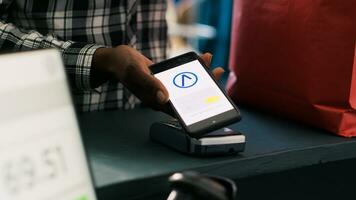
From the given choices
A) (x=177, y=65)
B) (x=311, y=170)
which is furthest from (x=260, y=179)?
(x=177, y=65)

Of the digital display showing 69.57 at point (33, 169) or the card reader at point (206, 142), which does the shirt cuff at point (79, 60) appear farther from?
the digital display showing 69.57 at point (33, 169)

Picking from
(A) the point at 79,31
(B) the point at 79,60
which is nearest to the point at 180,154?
(B) the point at 79,60

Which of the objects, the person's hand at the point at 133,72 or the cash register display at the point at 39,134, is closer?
the cash register display at the point at 39,134

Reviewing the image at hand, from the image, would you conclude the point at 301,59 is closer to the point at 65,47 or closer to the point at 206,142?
the point at 206,142

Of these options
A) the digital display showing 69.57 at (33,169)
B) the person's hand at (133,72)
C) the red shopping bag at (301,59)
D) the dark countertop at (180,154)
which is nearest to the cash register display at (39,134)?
the digital display showing 69.57 at (33,169)

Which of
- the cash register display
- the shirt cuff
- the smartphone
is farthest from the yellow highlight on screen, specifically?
the cash register display

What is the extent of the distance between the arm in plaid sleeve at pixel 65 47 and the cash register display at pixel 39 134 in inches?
12.5

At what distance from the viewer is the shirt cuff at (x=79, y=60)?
81cm

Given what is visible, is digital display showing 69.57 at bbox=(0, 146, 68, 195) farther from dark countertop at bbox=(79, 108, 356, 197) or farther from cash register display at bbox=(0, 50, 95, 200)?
dark countertop at bbox=(79, 108, 356, 197)

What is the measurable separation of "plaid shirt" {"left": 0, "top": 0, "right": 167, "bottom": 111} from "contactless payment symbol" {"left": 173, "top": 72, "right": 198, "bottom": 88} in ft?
0.41

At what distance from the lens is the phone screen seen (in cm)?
73

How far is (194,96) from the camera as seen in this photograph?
75 centimetres

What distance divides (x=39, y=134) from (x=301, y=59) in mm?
485

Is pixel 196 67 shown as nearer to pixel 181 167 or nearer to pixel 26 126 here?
pixel 181 167
